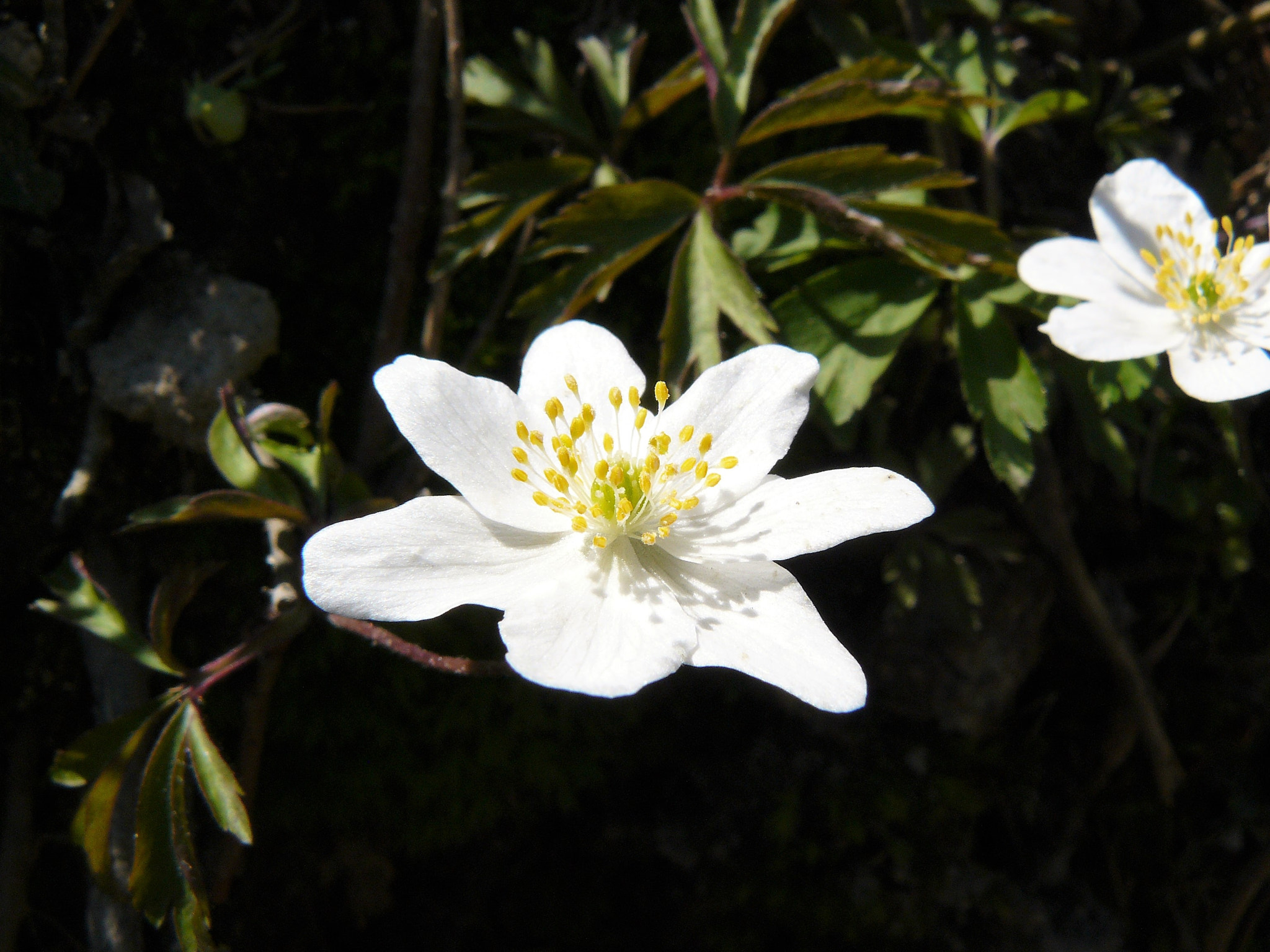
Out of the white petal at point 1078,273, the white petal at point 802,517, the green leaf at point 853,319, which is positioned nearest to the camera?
A: the white petal at point 802,517

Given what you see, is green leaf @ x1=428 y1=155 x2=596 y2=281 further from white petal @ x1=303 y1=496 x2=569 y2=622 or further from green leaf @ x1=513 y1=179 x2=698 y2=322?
white petal @ x1=303 y1=496 x2=569 y2=622

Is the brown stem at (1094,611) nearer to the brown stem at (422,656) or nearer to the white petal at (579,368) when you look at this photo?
the white petal at (579,368)

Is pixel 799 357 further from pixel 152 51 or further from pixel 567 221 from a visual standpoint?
pixel 152 51

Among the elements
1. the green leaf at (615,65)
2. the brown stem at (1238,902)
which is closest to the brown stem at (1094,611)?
the brown stem at (1238,902)

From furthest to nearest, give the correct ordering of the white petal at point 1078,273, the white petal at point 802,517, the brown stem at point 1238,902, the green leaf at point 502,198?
1. the brown stem at point 1238,902
2. the green leaf at point 502,198
3. the white petal at point 1078,273
4. the white petal at point 802,517

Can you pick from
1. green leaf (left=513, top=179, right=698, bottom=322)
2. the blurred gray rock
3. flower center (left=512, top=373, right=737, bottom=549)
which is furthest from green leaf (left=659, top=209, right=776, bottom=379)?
the blurred gray rock
